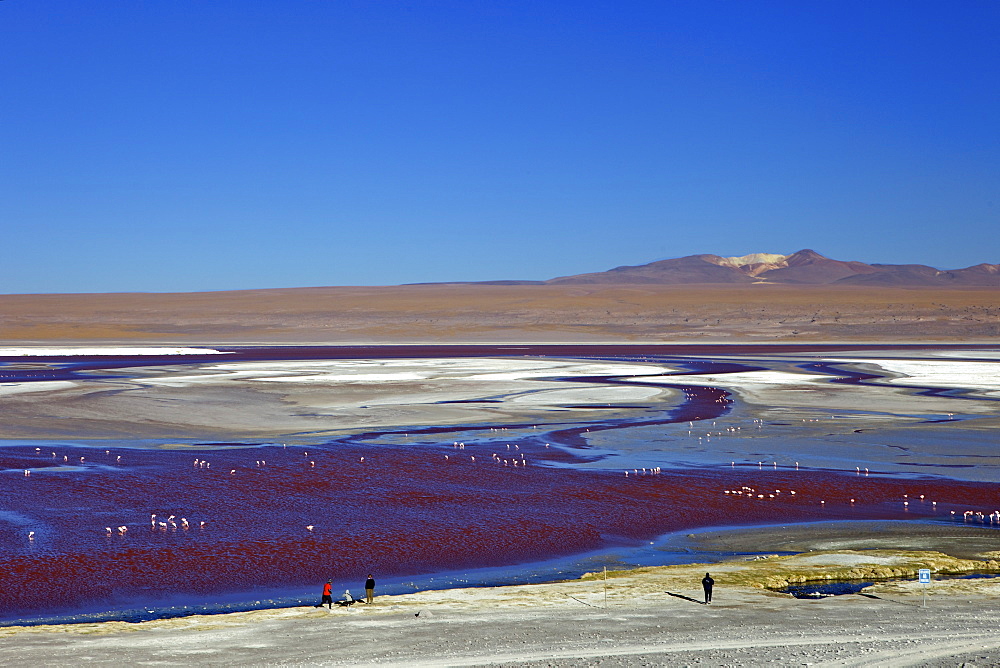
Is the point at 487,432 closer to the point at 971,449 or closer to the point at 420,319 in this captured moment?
the point at 971,449

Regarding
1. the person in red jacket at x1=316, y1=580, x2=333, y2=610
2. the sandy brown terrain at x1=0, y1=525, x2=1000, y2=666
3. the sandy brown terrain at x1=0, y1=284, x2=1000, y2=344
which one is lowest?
the sandy brown terrain at x1=0, y1=525, x2=1000, y2=666

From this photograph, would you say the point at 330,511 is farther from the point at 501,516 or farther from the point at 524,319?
the point at 524,319

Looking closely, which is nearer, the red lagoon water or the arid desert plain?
the arid desert plain

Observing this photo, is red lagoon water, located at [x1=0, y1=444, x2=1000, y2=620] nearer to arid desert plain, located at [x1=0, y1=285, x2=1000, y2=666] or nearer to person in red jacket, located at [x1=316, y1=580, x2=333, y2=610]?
arid desert plain, located at [x1=0, y1=285, x2=1000, y2=666]

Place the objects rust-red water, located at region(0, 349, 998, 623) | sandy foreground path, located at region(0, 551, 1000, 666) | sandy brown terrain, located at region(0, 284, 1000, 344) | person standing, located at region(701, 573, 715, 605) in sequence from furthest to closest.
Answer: sandy brown terrain, located at region(0, 284, 1000, 344), rust-red water, located at region(0, 349, 998, 623), person standing, located at region(701, 573, 715, 605), sandy foreground path, located at region(0, 551, 1000, 666)

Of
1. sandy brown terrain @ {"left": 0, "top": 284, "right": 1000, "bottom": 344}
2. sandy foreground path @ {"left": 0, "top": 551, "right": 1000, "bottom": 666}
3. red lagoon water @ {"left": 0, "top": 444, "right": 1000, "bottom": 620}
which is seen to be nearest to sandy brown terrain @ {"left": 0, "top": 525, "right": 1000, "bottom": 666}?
sandy foreground path @ {"left": 0, "top": 551, "right": 1000, "bottom": 666}

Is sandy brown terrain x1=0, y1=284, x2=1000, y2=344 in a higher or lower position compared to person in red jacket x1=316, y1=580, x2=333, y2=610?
higher

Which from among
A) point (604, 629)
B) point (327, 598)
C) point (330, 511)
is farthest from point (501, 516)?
point (604, 629)
